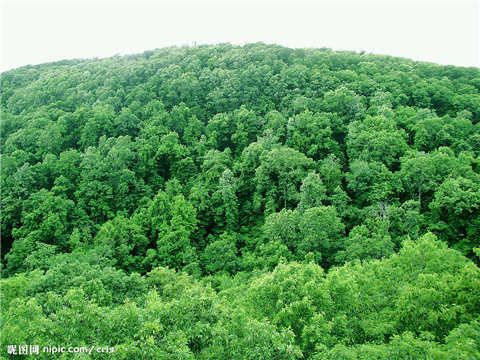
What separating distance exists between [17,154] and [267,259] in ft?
178

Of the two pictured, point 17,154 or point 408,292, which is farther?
point 17,154

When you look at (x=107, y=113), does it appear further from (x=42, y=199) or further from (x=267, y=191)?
(x=267, y=191)

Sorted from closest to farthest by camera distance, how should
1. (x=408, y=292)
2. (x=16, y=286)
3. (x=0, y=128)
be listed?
(x=408, y=292) → (x=16, y=286) → (x=0, y=128)

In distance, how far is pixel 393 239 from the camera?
119 feet

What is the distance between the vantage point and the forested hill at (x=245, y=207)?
13.7 meters

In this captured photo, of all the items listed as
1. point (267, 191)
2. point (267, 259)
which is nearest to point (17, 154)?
point (267, 191)

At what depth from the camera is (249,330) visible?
13.1m

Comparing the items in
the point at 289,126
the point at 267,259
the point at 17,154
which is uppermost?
the point at 289,126

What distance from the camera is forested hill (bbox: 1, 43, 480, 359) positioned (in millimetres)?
13703

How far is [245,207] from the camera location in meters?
53.2

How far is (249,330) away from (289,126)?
49537 millimetres

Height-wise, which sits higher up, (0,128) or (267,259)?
(0,128)

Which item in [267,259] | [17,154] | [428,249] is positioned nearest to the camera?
[428,249]

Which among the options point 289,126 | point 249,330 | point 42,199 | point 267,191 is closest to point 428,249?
point 249,330
